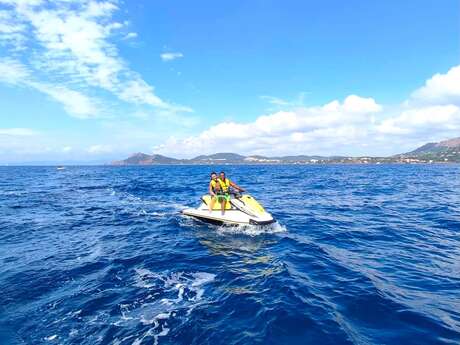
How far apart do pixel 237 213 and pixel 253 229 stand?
1273 millimetres

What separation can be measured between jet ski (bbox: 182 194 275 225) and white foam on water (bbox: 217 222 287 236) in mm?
252

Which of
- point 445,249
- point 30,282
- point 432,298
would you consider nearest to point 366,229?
point 445,249

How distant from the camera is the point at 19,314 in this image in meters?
7.60

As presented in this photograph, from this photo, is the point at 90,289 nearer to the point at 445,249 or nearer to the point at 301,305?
the point at 301,305

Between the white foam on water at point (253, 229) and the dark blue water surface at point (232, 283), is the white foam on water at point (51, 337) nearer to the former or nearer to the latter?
the dark blue water surface at point (232, 283)

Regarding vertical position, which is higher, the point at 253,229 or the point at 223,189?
the point at 223,189

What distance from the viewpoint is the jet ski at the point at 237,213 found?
15445 millimetres

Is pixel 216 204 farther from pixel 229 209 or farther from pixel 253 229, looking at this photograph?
pixel 253 229

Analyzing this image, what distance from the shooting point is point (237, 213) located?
1622cm

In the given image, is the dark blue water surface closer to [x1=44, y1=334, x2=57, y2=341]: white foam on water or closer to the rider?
[x1=44, y1=334, x2=57, y2=341]: white foam on water

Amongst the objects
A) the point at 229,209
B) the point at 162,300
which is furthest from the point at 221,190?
the point at 162,300

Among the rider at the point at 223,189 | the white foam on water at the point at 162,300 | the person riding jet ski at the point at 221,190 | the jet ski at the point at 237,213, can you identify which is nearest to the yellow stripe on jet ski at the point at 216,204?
the jet ski at the point at 237,213

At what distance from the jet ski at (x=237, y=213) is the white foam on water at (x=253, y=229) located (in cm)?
25

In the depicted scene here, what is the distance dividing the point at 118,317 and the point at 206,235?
811 cm
